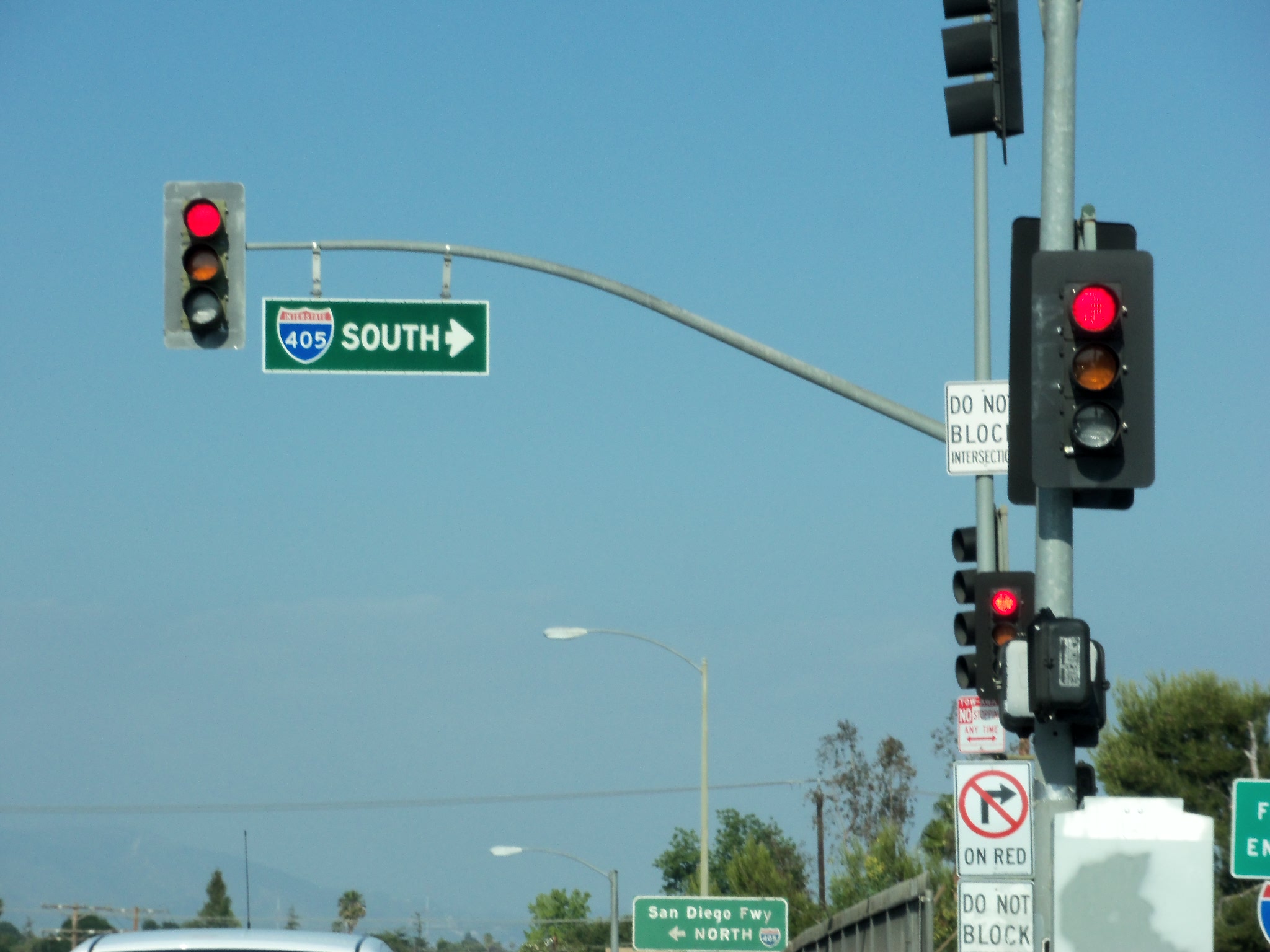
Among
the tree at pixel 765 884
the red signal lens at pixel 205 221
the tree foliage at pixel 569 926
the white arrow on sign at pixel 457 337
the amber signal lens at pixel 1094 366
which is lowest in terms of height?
the tree foliage at pixel 569 926

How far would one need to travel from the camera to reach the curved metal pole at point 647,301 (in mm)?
13406

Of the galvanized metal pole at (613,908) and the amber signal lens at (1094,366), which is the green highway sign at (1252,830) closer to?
→ the amber signal lens at (1094,366)

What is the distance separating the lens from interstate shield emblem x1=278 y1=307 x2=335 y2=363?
534 inches

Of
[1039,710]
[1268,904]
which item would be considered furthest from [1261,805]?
[1039,710]

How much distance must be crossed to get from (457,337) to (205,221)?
7.01 ft

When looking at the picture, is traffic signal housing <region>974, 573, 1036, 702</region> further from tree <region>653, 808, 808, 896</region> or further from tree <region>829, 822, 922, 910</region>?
tree <region>653, 808, 808, 896</region>

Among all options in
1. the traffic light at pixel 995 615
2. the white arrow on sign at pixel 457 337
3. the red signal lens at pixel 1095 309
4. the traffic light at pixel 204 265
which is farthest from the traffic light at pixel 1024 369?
the traffic light at pixel 204 265

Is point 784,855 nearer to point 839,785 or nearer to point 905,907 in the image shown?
point 839,785

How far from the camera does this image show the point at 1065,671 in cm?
873

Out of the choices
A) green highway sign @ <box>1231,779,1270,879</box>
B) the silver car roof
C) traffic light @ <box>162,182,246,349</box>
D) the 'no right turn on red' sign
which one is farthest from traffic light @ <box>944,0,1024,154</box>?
the silver car roof

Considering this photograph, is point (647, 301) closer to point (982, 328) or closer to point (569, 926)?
point (982, 328)

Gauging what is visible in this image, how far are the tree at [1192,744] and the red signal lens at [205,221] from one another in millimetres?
40568

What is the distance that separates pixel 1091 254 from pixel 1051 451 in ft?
3.50

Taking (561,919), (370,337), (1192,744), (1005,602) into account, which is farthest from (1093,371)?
(561,919)
